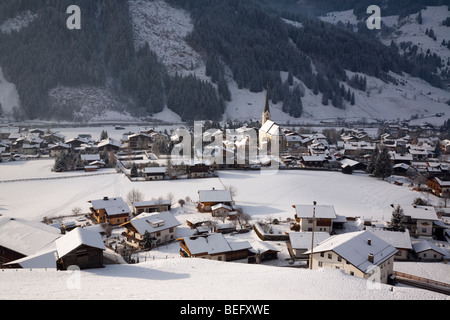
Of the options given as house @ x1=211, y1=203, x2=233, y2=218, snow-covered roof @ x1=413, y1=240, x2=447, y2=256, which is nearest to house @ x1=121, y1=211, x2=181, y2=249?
house @ x1=211, y1=203, x2=233, y2=218

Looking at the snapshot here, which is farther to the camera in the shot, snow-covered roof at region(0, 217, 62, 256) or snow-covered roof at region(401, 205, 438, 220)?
snow-covered roof at region(401, 205, 438, 220)

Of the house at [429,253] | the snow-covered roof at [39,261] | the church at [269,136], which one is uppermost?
the church at [269,136]

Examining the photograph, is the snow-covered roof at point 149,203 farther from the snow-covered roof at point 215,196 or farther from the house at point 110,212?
the snow-covered roof at point 215,196

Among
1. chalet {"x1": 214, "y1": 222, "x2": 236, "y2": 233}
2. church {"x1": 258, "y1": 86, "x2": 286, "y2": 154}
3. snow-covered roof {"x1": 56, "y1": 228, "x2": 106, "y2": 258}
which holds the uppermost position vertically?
church {"x1": 258, "y1": 86, "x2": 286, "y2": 154}

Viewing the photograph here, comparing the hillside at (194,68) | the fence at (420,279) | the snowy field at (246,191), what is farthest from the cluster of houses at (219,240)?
the hillside at (194,68)

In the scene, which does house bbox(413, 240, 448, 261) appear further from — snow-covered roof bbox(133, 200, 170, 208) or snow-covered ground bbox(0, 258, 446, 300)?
snow-covered roof bbox(133, 200, 170, 208)

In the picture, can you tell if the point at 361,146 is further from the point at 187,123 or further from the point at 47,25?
the point at 47,25
